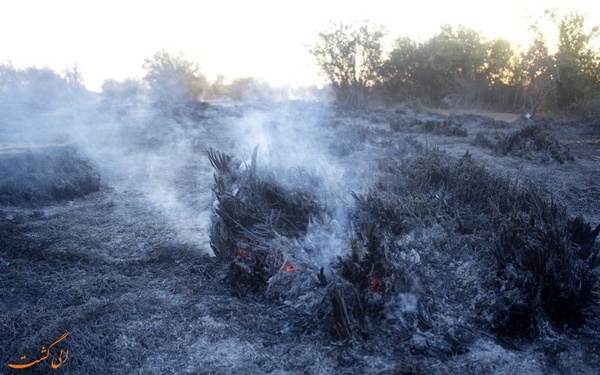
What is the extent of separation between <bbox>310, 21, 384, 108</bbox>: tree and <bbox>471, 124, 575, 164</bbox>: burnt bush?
13.1 m

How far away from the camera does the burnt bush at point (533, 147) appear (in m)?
7.76

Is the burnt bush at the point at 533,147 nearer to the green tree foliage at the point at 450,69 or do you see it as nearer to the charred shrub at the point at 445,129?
the charred shrub at the point at 445,129

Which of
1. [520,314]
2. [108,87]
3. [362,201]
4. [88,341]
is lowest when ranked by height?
[88,341]

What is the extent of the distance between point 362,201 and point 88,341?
2703mm

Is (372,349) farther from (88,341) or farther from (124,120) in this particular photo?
(124,120)

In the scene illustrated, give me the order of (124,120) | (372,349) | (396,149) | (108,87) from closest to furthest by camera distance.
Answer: (372,349) < (396,149) < (124,120) < (108,87)

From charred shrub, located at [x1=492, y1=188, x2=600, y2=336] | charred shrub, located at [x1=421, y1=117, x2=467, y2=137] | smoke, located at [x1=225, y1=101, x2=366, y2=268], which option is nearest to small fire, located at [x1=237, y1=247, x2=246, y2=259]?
smoke, located at [x1=225, y1=101, x2=366, y2=268]

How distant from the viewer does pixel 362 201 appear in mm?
4152

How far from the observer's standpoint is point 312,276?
334 centimetres

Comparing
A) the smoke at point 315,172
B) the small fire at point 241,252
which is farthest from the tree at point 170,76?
the small fire at point 241,252

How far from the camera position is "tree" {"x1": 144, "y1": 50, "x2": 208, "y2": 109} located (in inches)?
866

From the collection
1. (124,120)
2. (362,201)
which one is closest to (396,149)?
(362,201)

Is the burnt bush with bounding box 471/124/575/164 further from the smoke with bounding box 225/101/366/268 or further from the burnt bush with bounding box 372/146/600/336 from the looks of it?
the burnt bush with bounding box 372/146/600/336

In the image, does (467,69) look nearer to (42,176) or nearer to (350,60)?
(350,60)
